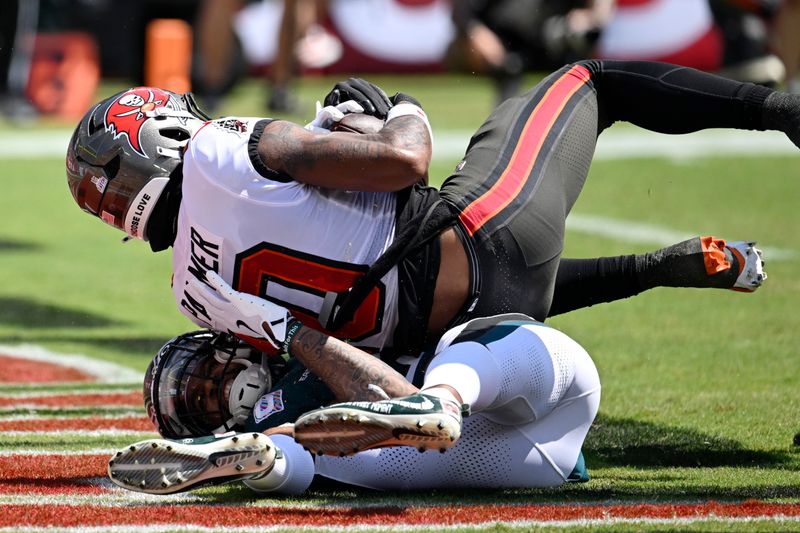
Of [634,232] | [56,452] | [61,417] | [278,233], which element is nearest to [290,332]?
[278,233]

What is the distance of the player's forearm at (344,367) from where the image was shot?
342 centimetres

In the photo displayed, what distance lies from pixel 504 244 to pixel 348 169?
1.64 feet

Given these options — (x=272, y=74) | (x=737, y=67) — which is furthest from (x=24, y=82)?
(x=737, y=67)

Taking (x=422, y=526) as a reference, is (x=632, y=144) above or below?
below

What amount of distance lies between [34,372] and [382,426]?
8.87 ft

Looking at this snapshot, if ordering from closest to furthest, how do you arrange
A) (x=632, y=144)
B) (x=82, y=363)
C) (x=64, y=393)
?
(x=64, y=393), (x=82, y=363), (x=632, y=144)

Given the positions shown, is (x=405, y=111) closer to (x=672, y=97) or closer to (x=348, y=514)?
(x=672, y=97)

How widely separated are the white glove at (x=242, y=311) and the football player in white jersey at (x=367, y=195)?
4 cm

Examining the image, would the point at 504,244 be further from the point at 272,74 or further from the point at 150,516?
the point at 272,74

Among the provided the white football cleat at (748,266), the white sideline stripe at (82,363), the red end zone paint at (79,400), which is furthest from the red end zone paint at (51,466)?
the white football cleat at (748,266)

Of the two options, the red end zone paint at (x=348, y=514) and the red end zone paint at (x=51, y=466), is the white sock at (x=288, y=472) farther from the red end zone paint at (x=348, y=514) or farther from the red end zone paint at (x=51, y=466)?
the red end zone paint at (x=51, y=466)

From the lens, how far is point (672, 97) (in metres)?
4.06

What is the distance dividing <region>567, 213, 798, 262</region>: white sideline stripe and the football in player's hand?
13.8ft

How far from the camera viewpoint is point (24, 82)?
44.0ft
